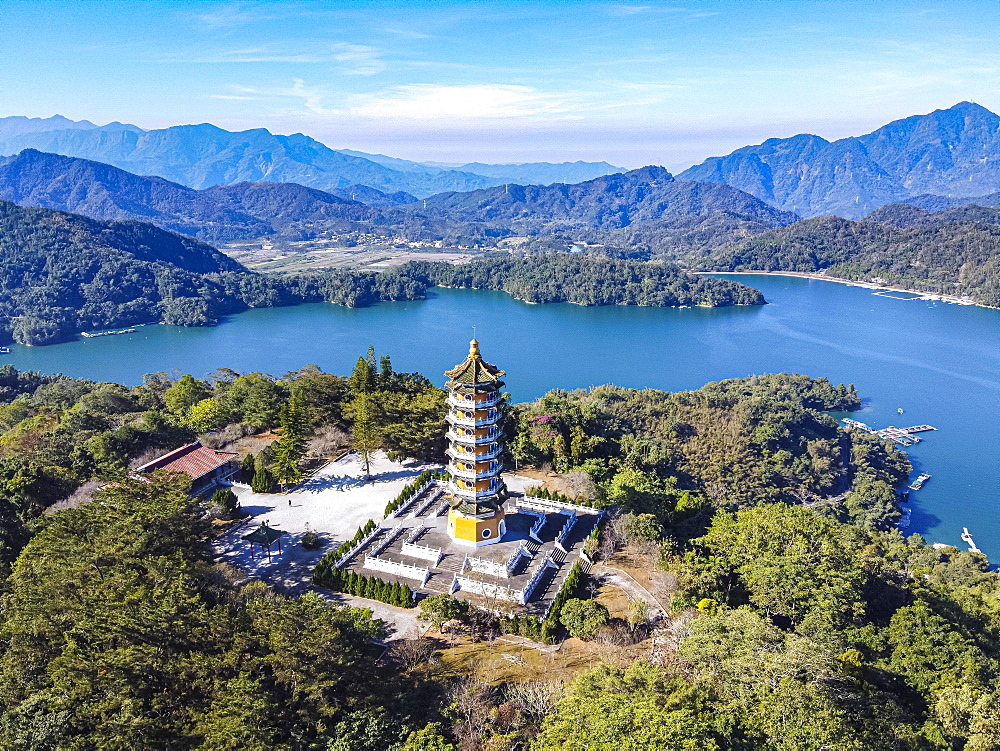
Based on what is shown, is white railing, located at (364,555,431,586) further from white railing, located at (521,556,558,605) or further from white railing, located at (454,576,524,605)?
white railing, located at (521,556,558,605)

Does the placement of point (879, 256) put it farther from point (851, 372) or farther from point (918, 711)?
point (918, 711)

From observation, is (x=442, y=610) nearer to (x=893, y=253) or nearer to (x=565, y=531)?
(x=565, y=531)

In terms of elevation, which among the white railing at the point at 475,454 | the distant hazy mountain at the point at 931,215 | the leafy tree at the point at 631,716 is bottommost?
the leafy tree at the point at 631,716

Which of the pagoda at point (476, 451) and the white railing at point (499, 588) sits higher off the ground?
the pagoda at point (476, 451)

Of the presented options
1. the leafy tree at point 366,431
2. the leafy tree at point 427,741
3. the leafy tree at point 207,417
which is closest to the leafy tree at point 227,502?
the leafy tree at point 366,431

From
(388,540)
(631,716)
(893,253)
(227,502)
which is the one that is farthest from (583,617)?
(893,253)

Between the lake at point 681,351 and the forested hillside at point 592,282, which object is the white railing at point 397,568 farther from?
the forested hillside at point 592,282

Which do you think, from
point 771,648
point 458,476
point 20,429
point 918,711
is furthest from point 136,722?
point 20,429
